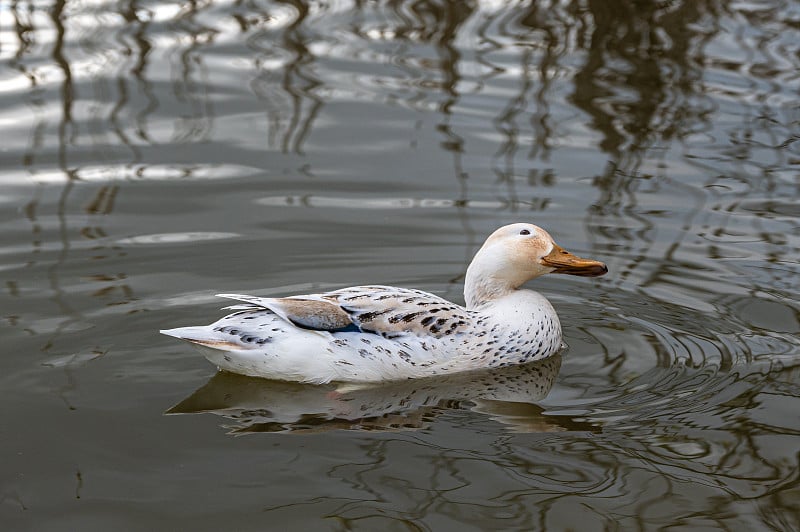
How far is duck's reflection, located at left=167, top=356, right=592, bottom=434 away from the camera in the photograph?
20.0 ft

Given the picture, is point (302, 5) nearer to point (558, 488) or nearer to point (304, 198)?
point (304, 198)

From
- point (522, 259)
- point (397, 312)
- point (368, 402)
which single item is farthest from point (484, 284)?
point (368, 402)

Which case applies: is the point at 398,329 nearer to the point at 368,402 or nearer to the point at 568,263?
the point at 368,402

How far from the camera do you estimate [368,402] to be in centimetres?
633

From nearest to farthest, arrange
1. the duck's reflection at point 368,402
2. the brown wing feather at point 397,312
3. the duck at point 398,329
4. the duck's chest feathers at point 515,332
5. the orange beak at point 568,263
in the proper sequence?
the duck's reflection at point 368,402
the duck at point 398,329
the brown wing feather at point 397,312
the duck's chest feathers at point 515,332
the orange beak at point 568,263

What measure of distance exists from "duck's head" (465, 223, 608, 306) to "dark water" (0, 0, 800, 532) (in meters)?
0.45

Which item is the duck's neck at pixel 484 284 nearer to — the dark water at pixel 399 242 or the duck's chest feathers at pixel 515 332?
the duck's chest feathers at pixel 515 332

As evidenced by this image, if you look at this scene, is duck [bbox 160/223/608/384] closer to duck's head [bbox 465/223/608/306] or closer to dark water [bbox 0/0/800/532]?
duck's head [bbox 465/223/608/306]

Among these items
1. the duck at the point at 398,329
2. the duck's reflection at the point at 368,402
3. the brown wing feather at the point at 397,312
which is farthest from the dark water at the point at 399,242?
the brown wing feather at the point at 397,312

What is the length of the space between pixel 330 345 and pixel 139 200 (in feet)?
10.2

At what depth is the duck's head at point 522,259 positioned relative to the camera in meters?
6.95

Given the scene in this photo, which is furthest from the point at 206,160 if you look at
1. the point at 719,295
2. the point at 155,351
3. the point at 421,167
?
the point at 719,295

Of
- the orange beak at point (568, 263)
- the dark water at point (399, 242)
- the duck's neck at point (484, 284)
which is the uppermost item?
the orange beak at point (568, 263)

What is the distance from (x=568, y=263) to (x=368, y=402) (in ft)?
4.70
